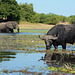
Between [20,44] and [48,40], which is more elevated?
[48,40]

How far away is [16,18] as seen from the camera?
6412 centimetres

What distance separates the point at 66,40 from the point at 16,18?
154 feet

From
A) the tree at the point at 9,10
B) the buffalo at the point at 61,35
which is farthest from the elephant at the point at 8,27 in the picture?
the buffalo at the point at 61,35

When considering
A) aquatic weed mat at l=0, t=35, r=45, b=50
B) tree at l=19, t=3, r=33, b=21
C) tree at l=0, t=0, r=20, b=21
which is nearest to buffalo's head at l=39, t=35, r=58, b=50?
aquatic weed mat at l=0, t=35, r=45, b=50

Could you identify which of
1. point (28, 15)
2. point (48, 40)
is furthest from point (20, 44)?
point (28, 15)

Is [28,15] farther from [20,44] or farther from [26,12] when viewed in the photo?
[20,44]

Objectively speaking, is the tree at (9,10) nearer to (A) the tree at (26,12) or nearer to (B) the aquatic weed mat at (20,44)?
(A) the tree at (26,12)

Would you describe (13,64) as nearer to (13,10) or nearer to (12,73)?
(12,73)

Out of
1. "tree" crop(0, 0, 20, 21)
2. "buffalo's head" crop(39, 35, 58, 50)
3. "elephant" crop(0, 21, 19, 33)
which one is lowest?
"elephant" crop(0, 21, 19, 33)

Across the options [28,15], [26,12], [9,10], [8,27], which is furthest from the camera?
[26,12]

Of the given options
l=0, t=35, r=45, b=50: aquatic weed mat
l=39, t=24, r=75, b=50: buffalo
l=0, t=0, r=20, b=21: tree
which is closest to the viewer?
l=39, t=24, r=75, b=50: buffalo

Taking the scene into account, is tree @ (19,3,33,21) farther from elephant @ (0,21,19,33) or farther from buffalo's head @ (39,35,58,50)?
buffalo's head @ (39,35,58,50)

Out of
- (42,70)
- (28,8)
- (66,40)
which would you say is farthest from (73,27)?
(28,8)

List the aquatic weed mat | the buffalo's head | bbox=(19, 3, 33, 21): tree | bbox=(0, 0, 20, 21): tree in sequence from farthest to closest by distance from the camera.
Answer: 1. bbox=(19, 3, 33, 21): tree
2. bbox=(0, 0, 20, 21): tree
3. the aquatic weed mat
4. the buffalo's head
